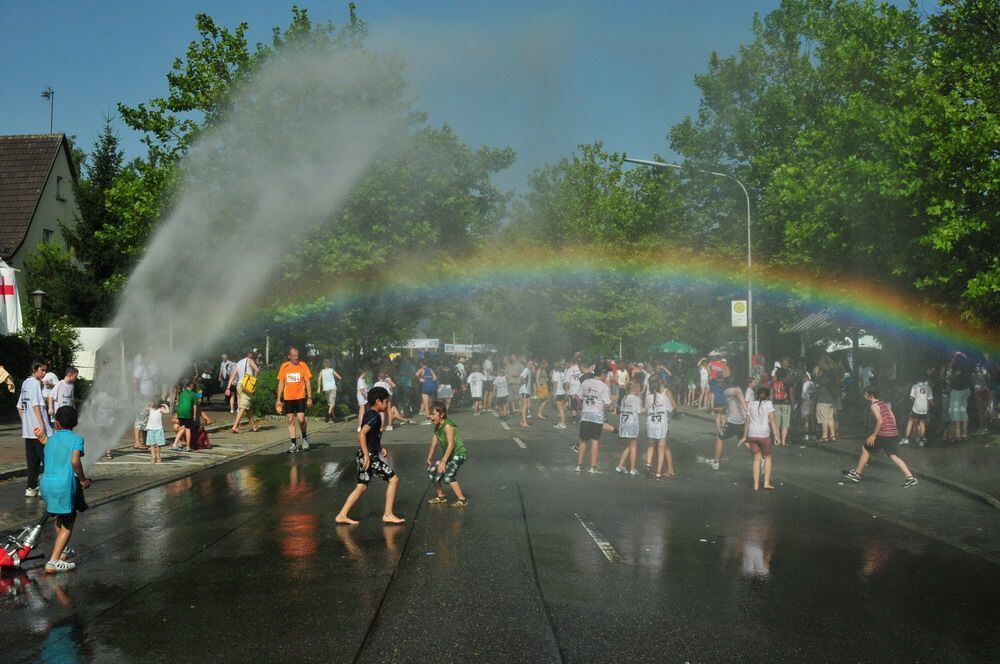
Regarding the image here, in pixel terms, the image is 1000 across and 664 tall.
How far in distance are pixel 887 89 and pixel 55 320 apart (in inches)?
944

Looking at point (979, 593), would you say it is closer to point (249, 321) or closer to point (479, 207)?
point (249, 321)

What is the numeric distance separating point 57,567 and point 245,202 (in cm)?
1436

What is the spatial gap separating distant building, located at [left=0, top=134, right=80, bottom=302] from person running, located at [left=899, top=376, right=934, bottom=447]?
108 ft

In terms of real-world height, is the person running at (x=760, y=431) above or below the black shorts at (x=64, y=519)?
above

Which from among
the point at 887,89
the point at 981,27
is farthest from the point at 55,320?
the point at 981,27

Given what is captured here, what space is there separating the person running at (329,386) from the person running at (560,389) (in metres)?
6.45

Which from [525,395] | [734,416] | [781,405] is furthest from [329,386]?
[734,416]

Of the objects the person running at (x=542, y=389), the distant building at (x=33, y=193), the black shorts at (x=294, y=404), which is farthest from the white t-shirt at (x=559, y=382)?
the distant building at (x=33, y=193)

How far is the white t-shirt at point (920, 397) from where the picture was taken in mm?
21484

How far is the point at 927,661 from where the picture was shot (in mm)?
5984

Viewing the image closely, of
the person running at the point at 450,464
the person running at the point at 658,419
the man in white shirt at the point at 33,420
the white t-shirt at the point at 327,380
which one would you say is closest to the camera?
the person running at the point at 450,464

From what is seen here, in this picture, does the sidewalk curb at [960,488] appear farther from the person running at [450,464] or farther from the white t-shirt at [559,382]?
the white t-shirt at [559,382]

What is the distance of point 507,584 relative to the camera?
796 centimetres

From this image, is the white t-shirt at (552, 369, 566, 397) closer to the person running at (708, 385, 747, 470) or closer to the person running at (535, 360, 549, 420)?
the person running at (535, 360, 549, 420)
